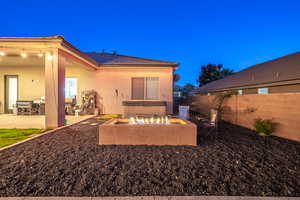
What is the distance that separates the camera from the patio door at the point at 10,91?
31.5 feet

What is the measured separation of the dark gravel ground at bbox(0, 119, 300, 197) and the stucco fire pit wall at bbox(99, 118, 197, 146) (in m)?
0.20

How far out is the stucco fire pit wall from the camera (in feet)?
12.8

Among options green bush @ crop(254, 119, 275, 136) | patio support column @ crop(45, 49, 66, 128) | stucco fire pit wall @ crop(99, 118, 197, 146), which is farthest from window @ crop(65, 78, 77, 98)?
green bush @ crop(254, 119, 275, 136)

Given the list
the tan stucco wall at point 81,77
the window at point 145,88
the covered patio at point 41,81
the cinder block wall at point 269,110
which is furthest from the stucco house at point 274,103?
the tan stucco wall at point 81,77

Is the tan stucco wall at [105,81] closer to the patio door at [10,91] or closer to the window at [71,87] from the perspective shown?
the patio door at [10,91]

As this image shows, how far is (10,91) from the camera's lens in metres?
9.70

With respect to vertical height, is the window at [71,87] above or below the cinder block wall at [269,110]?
above

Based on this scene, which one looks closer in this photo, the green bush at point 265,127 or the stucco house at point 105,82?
the green bush at point 265,127

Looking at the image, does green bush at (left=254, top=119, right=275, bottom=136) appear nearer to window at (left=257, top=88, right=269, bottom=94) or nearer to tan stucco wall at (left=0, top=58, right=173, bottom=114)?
window at (left=257, top=88, right=269, bottom=94)

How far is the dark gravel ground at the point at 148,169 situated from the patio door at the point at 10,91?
847 cm

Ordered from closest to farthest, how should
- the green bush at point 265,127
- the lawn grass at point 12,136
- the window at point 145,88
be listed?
the lawn grass at point 12,136
the green bush at point 265,127
the window at point 145,88

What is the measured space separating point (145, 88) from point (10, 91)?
931 cm

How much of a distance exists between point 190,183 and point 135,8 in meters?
34.3

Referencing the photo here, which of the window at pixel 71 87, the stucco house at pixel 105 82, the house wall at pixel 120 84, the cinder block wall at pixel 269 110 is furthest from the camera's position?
the window at pixel 71 87
